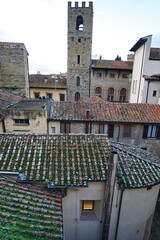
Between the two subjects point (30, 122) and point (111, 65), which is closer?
point (30, 122)

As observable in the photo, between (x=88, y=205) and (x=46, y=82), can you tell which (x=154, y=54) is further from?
(x=88, y=205)

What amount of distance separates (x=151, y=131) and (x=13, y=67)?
19.4m

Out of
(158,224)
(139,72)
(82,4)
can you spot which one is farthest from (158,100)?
(82,4)

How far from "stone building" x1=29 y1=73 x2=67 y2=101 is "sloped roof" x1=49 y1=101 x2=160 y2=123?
15710 mm

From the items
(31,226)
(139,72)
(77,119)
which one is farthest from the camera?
(139,72)

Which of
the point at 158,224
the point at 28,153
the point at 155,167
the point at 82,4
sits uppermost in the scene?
the point at 82,4

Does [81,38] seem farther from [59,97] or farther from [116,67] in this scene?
[59,97]

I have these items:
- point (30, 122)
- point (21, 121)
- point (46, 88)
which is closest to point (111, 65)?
point (46, 88)

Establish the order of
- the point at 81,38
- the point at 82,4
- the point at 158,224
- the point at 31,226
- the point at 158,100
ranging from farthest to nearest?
1. the point at 81,38
2. the point at 82,4
3. the point at 158,100
4. the point at 158,224
5. the point at 31,226

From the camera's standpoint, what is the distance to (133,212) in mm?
7270

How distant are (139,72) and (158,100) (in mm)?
5432

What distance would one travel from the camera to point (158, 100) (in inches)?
811

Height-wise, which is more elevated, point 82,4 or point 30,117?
point 82,4

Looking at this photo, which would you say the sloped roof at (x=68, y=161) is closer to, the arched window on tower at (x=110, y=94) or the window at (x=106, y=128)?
the window at (x=106, y=128)
